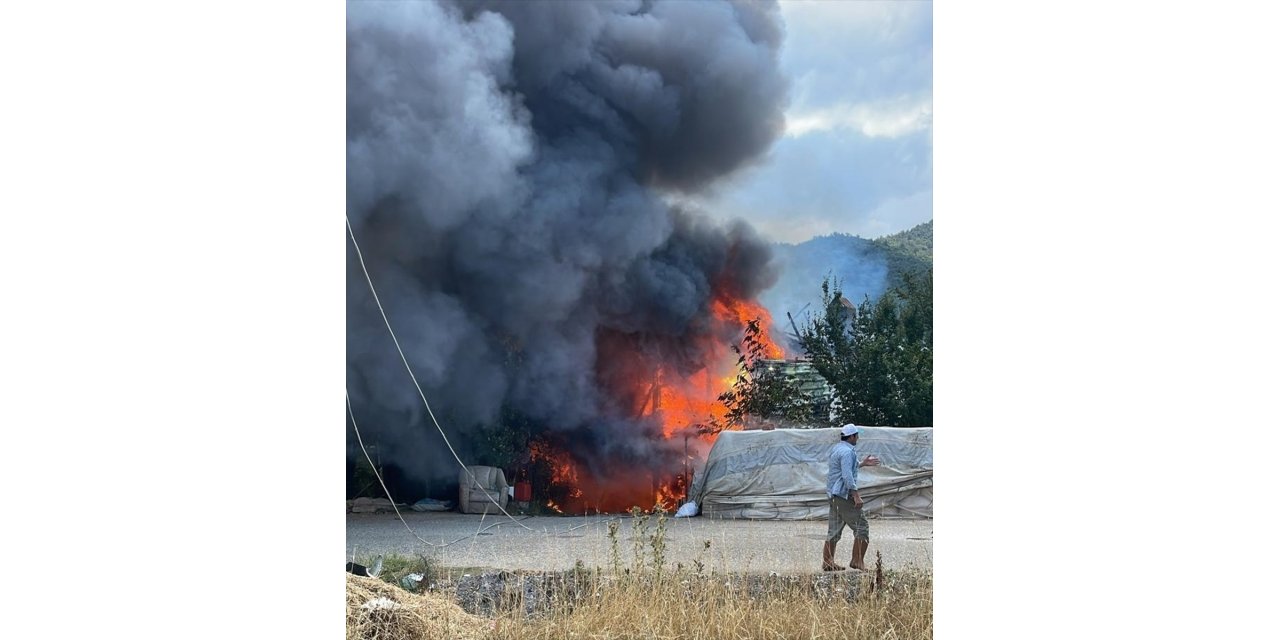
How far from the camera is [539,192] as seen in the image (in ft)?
18.9

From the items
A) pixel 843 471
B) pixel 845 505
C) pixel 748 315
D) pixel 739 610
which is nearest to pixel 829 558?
pixel 845 505

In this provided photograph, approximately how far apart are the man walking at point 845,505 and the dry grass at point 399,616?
1.80 m

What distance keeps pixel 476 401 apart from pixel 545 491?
2.14ft

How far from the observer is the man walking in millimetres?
5457

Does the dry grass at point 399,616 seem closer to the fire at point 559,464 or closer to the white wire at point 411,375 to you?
the white wire at point 411,375

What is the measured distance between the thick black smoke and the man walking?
103 centimetres

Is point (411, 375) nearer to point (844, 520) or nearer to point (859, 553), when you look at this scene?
point (844, 520)

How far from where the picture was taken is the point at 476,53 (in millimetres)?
5711

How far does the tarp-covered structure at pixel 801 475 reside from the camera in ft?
18.4

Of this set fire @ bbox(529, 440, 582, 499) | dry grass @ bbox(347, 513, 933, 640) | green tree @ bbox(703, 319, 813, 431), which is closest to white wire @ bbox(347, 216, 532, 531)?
fire @ bbox(529, 440, 582, 499)

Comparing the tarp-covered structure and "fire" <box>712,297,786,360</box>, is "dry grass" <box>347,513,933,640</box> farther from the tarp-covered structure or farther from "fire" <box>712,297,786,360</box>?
"fire" <box>712,297,786,360</box>

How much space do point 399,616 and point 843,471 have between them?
2367mm
